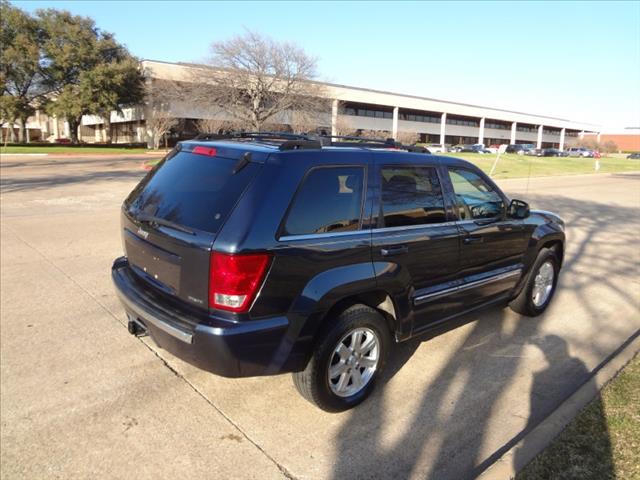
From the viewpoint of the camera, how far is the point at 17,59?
4541cm

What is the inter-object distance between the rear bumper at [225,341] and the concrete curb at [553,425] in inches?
53.1

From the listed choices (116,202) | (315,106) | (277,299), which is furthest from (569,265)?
(315,106)

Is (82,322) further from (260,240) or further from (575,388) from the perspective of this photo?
(575,388)

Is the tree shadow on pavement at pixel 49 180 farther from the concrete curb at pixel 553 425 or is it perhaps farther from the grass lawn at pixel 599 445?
the grass lawn at pixel 599 445

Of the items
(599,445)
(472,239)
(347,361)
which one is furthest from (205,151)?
(599,445)

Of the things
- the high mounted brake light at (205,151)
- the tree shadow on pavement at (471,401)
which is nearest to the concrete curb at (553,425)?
the tree shadow on pavement at (471,401)

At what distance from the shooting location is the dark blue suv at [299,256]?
281 centimetres

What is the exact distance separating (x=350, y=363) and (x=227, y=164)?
158 centimetres

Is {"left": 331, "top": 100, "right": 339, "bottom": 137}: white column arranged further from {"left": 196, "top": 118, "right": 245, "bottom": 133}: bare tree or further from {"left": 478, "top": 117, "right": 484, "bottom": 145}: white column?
{"left": 478, "top": 117, "right": 484, "bottom": 145}: white column

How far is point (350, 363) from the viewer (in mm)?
3373

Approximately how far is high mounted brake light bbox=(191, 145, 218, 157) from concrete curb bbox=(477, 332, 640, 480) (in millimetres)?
2554

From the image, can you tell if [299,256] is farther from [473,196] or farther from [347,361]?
[473,196]

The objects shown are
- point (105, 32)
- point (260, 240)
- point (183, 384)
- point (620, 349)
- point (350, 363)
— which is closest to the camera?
point (260, 240)

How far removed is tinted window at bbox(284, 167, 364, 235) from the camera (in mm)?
2979
